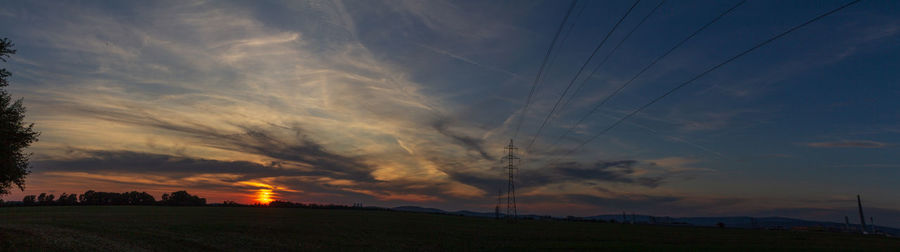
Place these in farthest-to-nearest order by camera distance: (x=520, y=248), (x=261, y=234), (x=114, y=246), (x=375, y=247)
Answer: (x=261, y=234)
(x=520, y=248)
(x=375, y=247)
(x=114, y=246)

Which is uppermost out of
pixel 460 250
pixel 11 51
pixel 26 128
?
pixel 11 51

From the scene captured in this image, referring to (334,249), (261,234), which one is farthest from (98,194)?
(334,249)

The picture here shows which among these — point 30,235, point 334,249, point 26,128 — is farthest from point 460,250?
point 26,128

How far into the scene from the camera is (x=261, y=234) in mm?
49250

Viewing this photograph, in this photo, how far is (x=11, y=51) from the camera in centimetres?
3266

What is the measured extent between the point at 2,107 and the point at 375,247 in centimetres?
3129

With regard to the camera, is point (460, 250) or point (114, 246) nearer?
point (114, 246)

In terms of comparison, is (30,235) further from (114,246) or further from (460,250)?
(460,250)

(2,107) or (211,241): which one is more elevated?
(2,107)

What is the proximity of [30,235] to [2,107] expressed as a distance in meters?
9.89

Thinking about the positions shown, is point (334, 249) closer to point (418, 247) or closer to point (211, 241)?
point (418, 247)

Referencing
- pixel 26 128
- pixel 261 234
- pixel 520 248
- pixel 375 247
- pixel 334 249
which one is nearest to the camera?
pixel 26 128

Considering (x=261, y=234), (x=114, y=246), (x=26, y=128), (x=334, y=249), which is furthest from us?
(x=261, y=234)

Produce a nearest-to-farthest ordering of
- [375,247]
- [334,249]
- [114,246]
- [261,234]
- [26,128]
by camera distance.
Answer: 1. [114,246]
2. [26,128]
3. [334,249]
4. [375,247]
5. [261,234]
